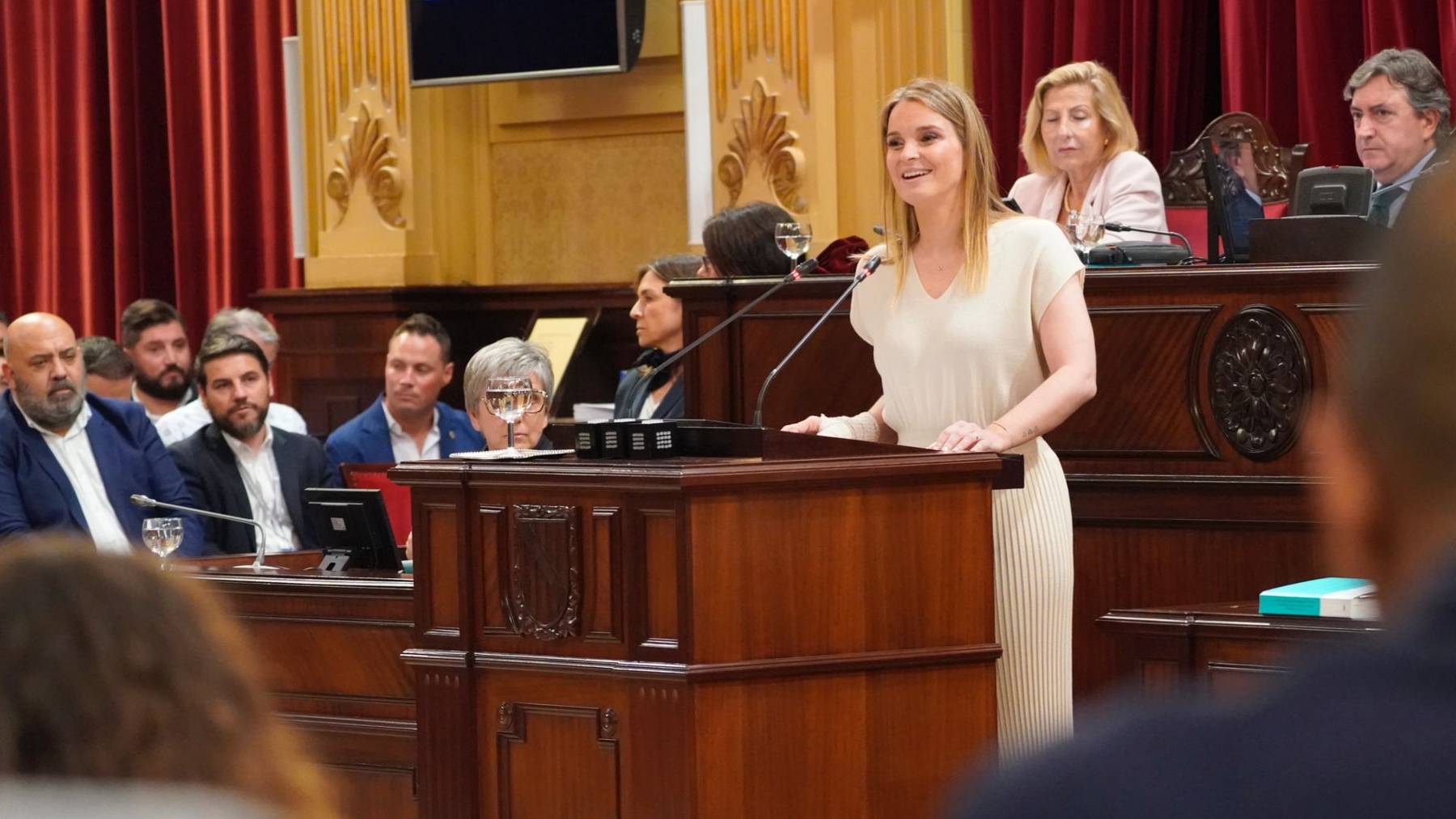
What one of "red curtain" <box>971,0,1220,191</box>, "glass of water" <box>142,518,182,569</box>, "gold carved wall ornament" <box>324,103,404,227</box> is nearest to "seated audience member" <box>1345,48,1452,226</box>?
"red curtain" <box>971,0,1220,191</box>

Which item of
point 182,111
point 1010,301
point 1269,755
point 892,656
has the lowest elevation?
point 892,656

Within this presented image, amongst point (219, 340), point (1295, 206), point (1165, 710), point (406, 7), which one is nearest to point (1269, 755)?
point (1165, 710)

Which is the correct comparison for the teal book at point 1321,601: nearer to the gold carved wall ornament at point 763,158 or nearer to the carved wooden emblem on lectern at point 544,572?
the carved wooden emblem on lectern at point 544,572

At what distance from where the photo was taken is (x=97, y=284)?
33.1 ft

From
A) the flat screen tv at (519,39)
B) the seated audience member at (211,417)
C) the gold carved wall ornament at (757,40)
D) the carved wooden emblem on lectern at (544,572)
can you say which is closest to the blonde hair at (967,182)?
the carved wooden emblem on lectern at (544,572)

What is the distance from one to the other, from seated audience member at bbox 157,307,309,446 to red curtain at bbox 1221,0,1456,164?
347 cm

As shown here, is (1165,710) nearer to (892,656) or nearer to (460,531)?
(892,656)

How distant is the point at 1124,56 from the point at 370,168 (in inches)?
126

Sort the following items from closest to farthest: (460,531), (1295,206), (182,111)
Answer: (460,531)
(1295,206)
(182,111)

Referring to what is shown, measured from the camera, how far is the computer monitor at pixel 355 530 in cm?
465

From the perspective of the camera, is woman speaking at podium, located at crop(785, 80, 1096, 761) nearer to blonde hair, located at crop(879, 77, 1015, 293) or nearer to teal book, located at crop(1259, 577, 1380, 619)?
blonde hair, located at crop(879, 77, 1015, 293)

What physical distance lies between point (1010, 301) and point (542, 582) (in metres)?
0.95

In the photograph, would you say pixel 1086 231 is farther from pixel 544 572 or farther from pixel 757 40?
pixel 757 40

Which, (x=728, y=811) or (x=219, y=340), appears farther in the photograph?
(x=219, y=340)
